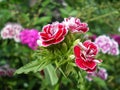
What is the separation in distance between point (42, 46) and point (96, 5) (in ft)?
5.06

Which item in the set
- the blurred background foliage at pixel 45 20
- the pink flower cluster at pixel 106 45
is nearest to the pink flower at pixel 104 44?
the pink flower cluster at pixel 106 45

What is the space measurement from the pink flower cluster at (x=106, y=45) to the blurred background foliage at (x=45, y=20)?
0.32 ft

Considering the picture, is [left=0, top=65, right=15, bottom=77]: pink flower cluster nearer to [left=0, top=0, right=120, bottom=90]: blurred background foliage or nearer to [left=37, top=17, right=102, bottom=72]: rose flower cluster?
[left=0, top=0, right=120, bottom=90]: blurred background foliage

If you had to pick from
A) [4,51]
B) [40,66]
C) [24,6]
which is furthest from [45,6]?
[40,66]

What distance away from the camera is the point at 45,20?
11.9 feet

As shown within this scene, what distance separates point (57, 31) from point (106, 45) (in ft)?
4.77

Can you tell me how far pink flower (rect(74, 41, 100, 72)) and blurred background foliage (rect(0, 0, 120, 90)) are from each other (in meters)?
1.14

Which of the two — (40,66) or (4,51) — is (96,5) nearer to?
(4,51)

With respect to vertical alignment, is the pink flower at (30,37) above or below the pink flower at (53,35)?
below

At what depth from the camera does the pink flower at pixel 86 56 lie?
2.02 meters

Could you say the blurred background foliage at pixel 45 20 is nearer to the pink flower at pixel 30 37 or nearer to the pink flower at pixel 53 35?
the pink flower at pixel 30 37

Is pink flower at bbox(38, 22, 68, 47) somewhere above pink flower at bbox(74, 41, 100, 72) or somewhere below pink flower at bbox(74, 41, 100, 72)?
above

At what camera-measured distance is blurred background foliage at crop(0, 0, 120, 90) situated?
3449 mm

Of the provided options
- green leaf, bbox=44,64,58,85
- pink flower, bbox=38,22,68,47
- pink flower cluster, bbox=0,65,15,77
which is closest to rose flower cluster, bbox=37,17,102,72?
pink flower, bbox=38,22,68,47
